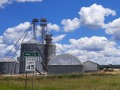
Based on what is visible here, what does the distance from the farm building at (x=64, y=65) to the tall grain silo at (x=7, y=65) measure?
15.6m

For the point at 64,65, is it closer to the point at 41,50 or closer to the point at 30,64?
the point at 41,50

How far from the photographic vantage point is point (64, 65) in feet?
332

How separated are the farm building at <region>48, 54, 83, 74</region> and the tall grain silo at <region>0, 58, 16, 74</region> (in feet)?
51.2

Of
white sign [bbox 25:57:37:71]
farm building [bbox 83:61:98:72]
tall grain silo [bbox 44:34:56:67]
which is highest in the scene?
tall grain silo [bbox 44:34:56:67]

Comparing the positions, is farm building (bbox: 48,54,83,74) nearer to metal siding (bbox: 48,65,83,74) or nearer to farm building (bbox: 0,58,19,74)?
metal siding (bbox: 48,65,83,74)

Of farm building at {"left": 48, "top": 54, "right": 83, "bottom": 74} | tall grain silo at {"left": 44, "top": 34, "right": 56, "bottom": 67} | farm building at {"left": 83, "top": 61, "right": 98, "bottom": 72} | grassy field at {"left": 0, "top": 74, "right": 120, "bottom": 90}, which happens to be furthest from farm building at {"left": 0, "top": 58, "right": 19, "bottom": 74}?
grassy field at {"left": 0, "top": 74, "right": 120, "bottom": 90}

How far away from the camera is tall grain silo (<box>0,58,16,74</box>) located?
362 feet

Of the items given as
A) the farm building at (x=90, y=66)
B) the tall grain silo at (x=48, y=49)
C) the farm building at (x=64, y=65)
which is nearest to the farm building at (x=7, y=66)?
the tall grain silo at (x=48, y=49)

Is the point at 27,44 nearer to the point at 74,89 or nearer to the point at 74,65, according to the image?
the point at 74,65

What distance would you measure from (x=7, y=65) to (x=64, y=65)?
814 inches

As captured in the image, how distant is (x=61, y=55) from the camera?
102 metres

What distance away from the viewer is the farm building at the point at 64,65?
101 meters

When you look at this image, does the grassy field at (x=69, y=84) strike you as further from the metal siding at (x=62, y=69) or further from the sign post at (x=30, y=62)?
the metal siding at (x=62, y=69)

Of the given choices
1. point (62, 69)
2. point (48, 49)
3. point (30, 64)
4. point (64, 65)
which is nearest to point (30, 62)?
point (30, 64)
